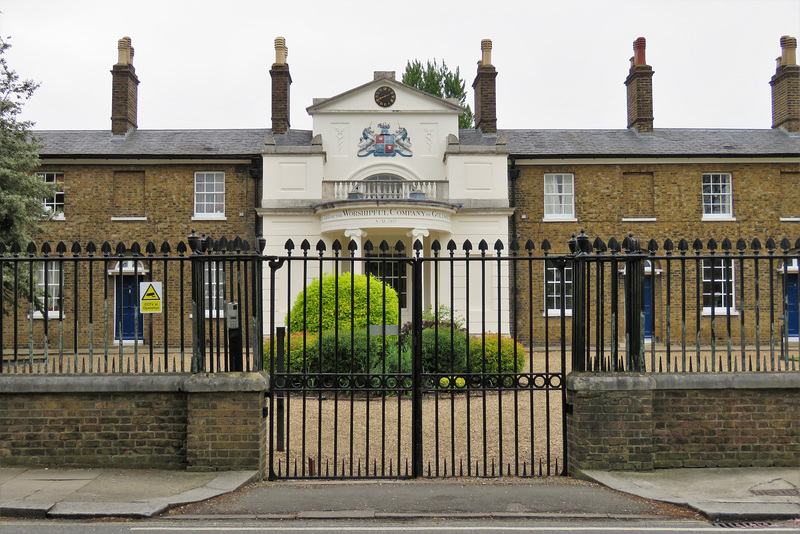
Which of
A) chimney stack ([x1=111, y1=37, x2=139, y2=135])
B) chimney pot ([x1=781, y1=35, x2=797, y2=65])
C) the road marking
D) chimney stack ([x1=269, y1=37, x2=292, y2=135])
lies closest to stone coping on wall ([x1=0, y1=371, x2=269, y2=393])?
the road marking

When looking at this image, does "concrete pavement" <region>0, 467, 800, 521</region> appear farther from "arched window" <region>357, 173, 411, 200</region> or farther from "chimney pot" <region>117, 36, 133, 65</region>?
"chimney pot" <region>117, 36, 133, 65</region>

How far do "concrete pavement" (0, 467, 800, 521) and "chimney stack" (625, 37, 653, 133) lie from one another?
2070 centimetres

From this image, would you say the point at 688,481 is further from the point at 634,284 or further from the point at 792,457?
the point at 634,284

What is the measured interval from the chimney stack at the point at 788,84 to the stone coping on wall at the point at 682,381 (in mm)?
22174

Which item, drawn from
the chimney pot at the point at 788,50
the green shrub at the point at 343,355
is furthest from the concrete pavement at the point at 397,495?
the chimney pot at the point at 788,50

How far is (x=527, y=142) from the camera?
2481 centimetres

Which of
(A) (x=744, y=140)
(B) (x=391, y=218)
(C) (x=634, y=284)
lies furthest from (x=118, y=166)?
(A) (x=744, y=140)

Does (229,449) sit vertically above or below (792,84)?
below

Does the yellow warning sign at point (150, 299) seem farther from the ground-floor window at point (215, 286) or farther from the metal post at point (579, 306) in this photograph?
the metal post at point (579, 306)

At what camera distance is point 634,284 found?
697 cm

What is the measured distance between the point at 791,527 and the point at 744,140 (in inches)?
887

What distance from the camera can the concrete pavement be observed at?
5715mm

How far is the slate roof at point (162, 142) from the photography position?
22.9 metres

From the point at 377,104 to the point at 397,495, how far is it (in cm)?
1842
